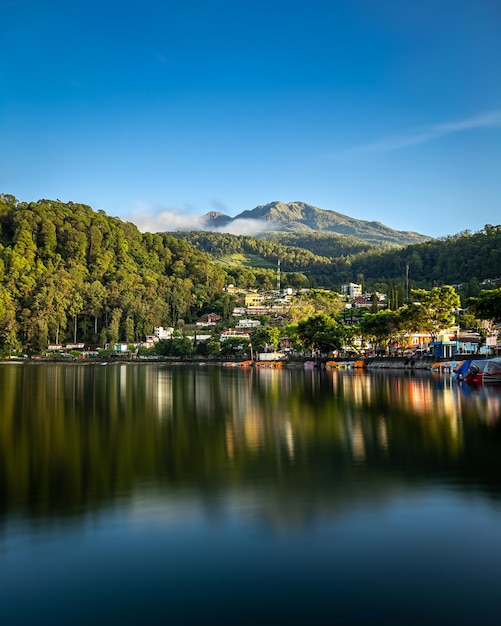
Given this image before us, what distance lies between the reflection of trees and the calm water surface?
75 mm

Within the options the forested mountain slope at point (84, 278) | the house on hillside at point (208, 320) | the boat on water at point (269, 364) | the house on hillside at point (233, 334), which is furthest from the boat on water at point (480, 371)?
the house on hillside at point (208, 320)

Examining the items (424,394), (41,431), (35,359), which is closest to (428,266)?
(35,359)

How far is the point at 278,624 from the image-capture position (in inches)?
250

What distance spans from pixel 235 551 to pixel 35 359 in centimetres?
11399

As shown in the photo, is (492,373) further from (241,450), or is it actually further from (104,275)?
(104,275)

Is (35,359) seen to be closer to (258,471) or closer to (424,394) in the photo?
(424,394)

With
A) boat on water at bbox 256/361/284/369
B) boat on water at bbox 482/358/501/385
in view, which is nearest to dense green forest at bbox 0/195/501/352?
boat on water at bbox 256/361/284/369

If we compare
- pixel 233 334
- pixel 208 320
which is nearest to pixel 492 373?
pixel 233 334

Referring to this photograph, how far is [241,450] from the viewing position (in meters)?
16.5

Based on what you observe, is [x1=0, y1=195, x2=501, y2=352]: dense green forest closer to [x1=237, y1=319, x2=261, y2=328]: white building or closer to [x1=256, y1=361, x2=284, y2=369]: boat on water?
[x1=237, y1=319, x2=261, y2=328]: white building

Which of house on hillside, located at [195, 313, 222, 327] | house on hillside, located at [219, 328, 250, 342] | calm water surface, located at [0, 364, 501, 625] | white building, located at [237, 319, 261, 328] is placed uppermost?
house on hillside, located at [195, 313, 222, 327]

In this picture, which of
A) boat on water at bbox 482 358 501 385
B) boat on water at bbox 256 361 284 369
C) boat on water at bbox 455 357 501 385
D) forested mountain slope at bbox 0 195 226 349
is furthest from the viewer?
forested mountain slope at bbox 0 195 226 349

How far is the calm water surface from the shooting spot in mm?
6859

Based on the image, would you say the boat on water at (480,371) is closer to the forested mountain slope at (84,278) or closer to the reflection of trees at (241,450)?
the reflection of trees at (241,450)
